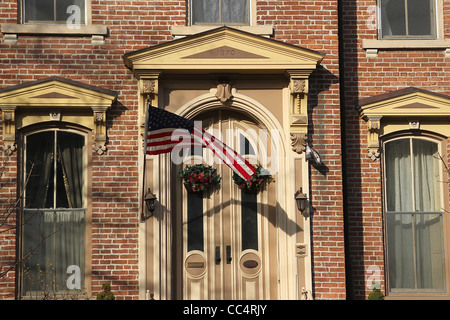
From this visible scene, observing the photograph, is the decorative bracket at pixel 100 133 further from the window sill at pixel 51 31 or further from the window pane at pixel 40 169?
the window sill at pixel 51 31

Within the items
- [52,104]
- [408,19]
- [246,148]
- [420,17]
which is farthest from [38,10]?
[420,17]

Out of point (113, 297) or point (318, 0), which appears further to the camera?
point (318, 0)

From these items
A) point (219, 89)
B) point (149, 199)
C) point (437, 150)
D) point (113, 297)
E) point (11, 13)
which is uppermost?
point (11, 13)

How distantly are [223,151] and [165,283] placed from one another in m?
2.17

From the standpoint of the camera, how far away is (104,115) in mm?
11695

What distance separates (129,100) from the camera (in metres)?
11.9

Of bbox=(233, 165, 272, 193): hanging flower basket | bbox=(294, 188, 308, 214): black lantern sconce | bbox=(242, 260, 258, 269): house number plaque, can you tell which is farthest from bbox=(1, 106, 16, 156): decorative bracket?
bbox=(294, 188, 308, 214): black lantern sconce

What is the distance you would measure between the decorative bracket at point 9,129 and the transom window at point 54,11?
150 cm

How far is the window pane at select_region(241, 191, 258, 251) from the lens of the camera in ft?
39.3

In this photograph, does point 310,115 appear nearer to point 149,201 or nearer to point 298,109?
point 298,109

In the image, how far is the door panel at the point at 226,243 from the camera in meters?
11.9

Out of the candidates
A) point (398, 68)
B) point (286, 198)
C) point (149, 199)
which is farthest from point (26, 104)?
point (398, 68)

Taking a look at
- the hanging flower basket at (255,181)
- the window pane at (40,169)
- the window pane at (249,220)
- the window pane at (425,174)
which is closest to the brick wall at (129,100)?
the window pane at (40,169)

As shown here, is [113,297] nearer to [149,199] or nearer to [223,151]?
[149,199]
